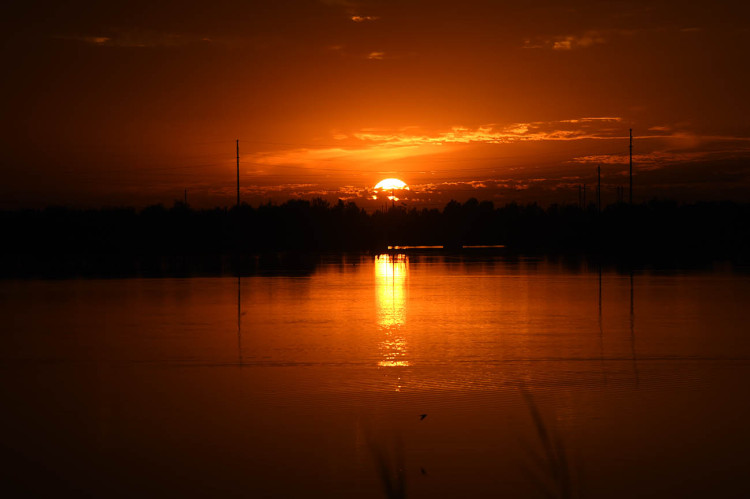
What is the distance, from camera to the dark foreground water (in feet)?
21.6

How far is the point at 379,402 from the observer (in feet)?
29.9

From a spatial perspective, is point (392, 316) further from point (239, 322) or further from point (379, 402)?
point (379, 402)

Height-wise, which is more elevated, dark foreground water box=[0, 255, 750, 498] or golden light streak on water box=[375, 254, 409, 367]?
golden light streak on water box=[375, 254, 409, 367]

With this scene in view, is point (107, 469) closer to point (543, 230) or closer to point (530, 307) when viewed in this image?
point (530, 307)

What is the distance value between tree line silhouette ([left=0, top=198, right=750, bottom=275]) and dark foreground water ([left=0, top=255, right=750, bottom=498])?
40289 mm

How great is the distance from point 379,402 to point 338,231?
357 ft

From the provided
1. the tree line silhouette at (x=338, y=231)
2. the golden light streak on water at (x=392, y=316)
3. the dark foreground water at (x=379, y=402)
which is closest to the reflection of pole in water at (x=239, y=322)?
the dark foreground water at (x=379, y=402)

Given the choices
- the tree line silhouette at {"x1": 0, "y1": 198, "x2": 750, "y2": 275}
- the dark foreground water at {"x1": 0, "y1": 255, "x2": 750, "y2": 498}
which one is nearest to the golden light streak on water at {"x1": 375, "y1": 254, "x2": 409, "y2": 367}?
the dark foreground water at {"x1": 0, "y1": 255, "x2": 750, "y2": 498}

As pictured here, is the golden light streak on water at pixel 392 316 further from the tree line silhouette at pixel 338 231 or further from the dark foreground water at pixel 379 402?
the tree line silhouette at pixel 338 231

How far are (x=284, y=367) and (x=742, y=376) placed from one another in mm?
6419

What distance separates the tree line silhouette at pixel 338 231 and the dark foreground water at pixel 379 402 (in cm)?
4029

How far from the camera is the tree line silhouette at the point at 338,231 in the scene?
69.8m

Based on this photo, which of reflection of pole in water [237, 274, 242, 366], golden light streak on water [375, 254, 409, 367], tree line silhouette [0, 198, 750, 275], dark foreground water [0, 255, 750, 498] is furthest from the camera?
tree line silhouette [0, 198, 750, 275]

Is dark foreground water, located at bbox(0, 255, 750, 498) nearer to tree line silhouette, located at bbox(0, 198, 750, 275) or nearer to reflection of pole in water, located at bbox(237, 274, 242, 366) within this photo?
reflection of pole in water, located at bbox(237, 274, 242, 366)
